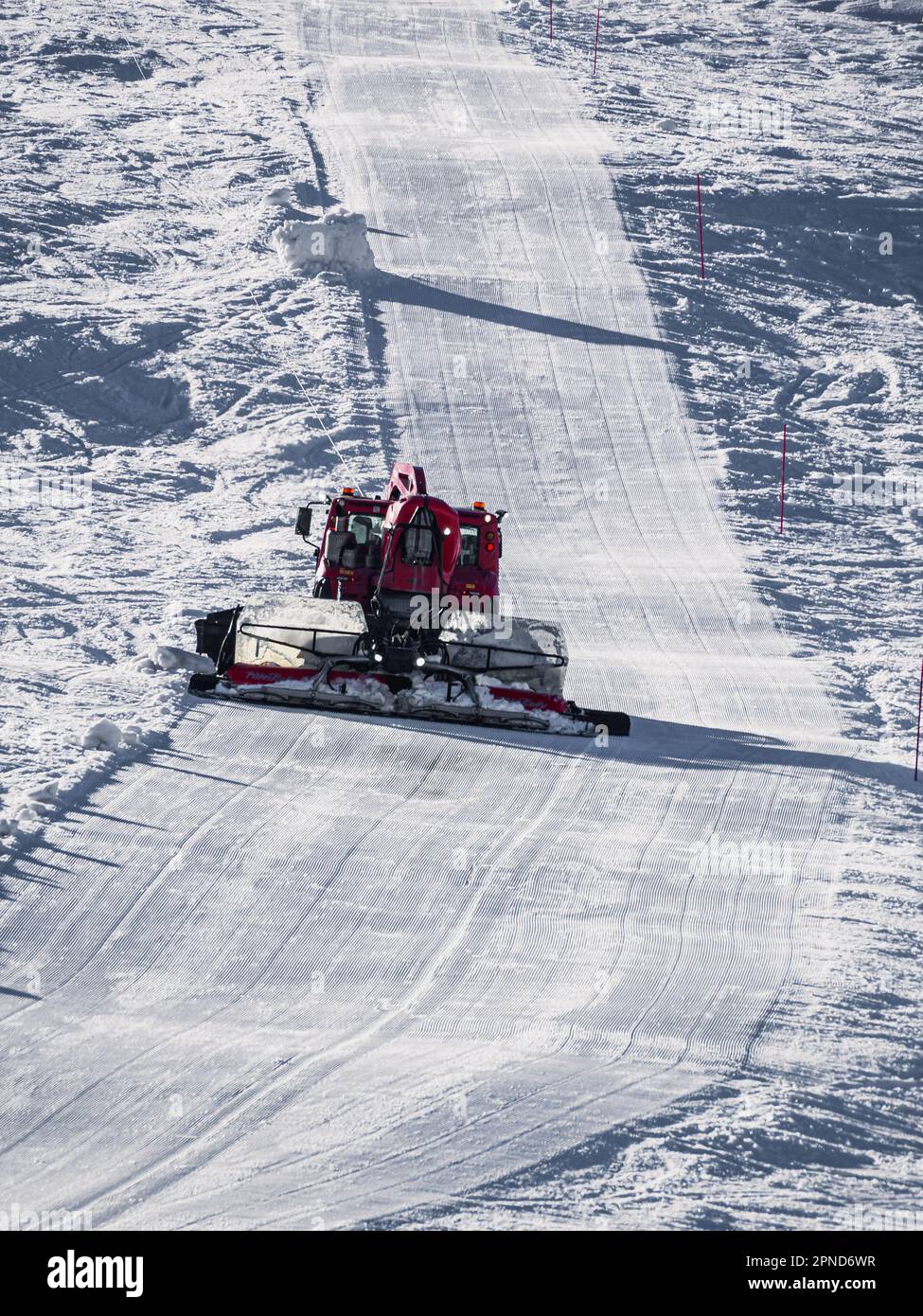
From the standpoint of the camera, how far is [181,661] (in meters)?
17.6

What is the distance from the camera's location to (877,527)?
2480cm

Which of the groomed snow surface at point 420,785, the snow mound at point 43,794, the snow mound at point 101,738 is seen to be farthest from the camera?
the snow mound at point 101,738

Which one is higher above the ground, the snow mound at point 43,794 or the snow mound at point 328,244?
the snow mound at point 328,244

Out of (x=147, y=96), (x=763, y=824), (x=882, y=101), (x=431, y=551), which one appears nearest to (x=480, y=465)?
(x=431, y=551)

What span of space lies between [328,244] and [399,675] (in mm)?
15909

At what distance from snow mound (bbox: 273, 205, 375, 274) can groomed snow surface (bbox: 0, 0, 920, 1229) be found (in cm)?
7

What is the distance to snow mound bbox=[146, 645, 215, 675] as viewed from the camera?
1753 centimetres

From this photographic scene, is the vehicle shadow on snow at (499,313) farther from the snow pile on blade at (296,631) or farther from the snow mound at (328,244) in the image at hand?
the snow pile on blade at (296,631)

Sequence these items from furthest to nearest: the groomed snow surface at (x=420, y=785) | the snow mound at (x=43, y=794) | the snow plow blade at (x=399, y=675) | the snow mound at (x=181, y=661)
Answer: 1. the snow mound at (x=181, y=661)
2. the snow plow blade at (x=399, y=675)
3. the snow mound at (x=43, y=794)
4. the groomed snow surface at (x=420, y=785)

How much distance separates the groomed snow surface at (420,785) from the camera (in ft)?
34.4

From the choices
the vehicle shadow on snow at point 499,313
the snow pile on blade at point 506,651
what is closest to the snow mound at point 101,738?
the snow pile on blade at point 506,651

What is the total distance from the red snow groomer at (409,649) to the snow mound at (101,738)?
2.54 feet

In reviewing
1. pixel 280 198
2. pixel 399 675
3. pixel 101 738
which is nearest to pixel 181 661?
pixel 101 738
